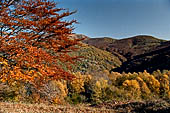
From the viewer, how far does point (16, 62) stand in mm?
7730

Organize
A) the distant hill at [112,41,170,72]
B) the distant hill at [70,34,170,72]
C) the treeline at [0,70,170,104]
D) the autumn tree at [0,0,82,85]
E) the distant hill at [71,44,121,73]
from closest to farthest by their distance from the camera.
Answer: 1. the autumn tree at [0,0,82,85]
2. the treeline at [0,70,170,104]
3. the distant hill at [112,41,170,72]
4. the distant hill at [70,34,170,72]
5. the distant hill at [71,44,121,73]

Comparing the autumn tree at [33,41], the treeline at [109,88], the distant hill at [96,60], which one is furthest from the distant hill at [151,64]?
the autumn tree at [33,41]

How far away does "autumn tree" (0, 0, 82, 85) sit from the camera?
7.41 m

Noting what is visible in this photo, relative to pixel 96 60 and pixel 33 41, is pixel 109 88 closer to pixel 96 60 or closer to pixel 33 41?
pixel 33 41

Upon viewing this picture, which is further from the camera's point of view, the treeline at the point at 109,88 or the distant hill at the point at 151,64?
the distant hill at the point at 151,64

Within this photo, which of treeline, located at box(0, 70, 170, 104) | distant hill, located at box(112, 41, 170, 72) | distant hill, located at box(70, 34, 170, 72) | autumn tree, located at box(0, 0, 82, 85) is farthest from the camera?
distant hill, located at box(70, 34, 170, 72)

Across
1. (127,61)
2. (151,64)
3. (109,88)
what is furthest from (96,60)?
(109,88)

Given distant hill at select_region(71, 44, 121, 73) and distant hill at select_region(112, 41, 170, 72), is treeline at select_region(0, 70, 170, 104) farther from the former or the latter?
distant hill at select_region(71, 44, 121, 73)

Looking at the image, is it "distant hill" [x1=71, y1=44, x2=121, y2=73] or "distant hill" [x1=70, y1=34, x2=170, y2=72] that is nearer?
"distant hill" [x1=70, y1=34, x2=170, y2=72]

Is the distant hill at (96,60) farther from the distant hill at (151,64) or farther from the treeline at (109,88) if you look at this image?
the treeline at (109,88)

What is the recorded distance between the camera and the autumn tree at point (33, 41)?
7.41 metres

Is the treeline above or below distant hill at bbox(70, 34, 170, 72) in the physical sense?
below

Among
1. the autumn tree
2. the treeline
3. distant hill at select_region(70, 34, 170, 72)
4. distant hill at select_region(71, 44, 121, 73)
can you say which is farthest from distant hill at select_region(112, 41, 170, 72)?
the autumn tree

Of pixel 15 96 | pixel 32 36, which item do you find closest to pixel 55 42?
pixel 32 36
